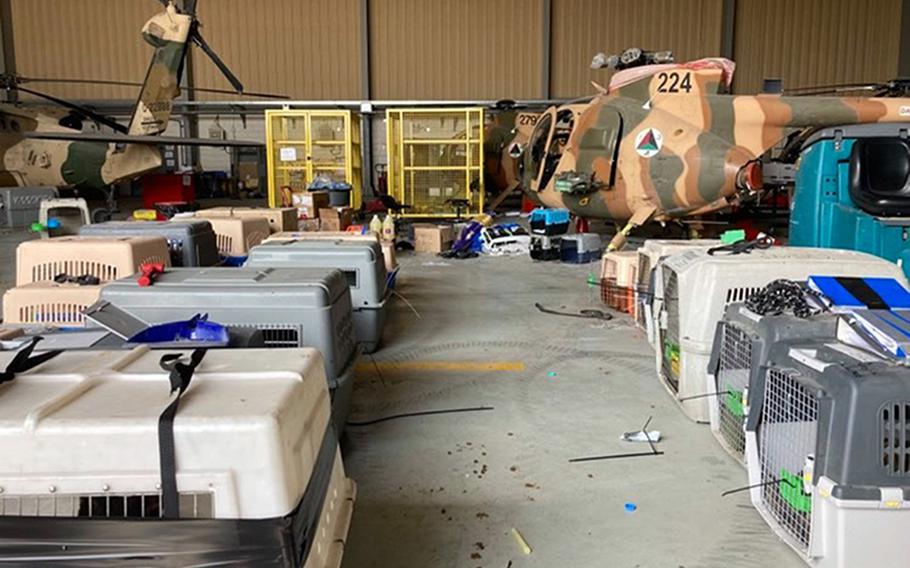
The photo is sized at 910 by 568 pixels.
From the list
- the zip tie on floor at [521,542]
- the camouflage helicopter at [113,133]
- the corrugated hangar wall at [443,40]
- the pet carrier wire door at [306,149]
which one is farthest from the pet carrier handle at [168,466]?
the corrugated hangar wall at [443,40]

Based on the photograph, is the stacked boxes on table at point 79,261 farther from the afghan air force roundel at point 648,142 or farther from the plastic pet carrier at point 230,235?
the afghan air force roundel at point 648,142

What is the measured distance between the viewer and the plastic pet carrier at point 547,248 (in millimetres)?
7027

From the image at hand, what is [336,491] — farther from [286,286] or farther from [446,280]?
[446,280]

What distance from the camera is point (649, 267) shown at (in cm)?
376

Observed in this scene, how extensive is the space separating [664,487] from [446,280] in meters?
4.03

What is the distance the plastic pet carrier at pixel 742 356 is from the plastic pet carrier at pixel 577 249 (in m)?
4.61

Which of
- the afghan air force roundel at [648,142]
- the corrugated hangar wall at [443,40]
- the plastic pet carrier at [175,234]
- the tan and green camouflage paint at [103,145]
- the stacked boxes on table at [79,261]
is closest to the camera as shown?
the stacked boxes on table at [79,261]

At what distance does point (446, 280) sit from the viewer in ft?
19.8

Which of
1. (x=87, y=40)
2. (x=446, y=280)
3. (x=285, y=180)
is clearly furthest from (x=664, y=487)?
(x=87, y=40)

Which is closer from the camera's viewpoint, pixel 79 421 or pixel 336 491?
pixel 79 421

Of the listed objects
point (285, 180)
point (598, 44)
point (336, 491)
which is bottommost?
point (336, 491)

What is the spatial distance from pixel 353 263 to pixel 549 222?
438cm

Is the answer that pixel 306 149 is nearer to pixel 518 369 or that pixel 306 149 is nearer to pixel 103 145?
pixel 103 145

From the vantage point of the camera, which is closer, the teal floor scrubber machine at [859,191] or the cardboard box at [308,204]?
the teal floor scrubber machine at [859,191]
